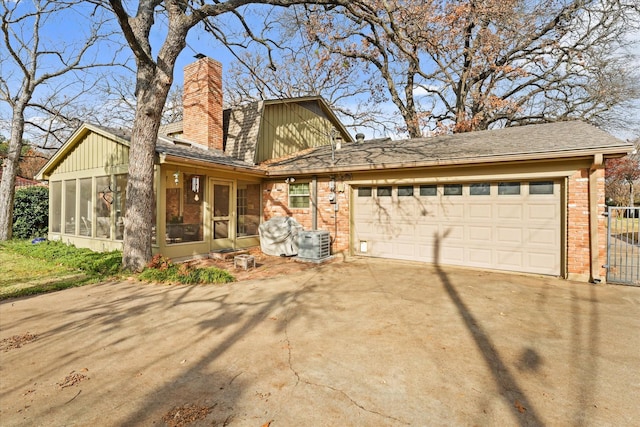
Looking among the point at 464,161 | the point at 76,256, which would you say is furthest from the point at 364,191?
the point at 76,256

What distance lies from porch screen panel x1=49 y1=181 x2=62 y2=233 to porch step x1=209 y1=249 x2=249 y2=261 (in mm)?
6437

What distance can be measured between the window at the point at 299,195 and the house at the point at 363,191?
0.04 meters

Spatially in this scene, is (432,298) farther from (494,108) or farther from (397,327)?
(494,108)

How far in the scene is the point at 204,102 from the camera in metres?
11.3

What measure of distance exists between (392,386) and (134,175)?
676 centimetres

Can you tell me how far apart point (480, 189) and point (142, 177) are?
7.78 metres

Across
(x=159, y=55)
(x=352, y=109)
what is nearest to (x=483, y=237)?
(x=159, y=55)

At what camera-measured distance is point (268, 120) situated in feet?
38.4

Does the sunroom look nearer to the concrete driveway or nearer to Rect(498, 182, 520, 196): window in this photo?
the concrete driveway

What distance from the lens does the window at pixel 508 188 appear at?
6.79 m

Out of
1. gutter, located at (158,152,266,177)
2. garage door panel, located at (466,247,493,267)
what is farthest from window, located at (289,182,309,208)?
garage door panel, located at (466,247,493,267)

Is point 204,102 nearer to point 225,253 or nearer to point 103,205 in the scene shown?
point 103,205

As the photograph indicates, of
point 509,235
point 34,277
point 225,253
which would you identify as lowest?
point 34,277

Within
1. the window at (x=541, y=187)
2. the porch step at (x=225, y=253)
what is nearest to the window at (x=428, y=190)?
the window at (x=541, y=187)
